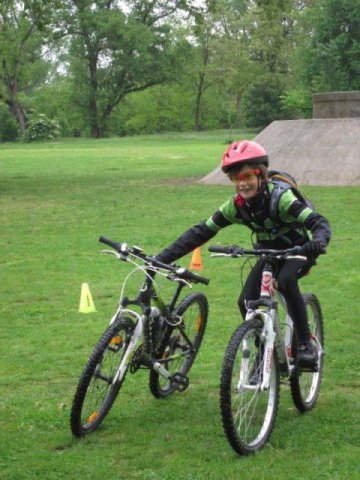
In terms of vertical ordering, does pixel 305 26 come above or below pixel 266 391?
above

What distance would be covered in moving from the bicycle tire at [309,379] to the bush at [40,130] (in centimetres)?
6195

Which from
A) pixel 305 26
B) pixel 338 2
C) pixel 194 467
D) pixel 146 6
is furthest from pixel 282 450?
pixel 305 26

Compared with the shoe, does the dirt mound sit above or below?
below

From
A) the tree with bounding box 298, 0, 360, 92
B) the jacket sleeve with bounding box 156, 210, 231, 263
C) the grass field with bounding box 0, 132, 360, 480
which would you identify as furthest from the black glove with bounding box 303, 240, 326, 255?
the tree with bounding box 298, 0, 360, 92

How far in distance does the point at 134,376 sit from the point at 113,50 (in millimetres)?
71841

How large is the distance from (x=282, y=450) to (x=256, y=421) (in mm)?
226

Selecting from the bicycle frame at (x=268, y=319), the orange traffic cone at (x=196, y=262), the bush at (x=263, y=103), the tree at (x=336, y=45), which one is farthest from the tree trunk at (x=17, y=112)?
the bicycle frame at (x=268, y=319)

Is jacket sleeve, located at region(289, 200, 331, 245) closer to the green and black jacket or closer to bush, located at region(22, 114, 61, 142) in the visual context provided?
the green and black jacket

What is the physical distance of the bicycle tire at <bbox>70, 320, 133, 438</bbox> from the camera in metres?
4.86

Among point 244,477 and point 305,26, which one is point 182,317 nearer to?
point 244,477

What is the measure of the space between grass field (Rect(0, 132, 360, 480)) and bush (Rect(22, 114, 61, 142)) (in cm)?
5109

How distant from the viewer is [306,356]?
5.27 metres

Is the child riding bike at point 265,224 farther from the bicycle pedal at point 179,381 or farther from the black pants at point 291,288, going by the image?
the bicycle pedal at point 179,381

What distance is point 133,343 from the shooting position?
5078 millimetres
